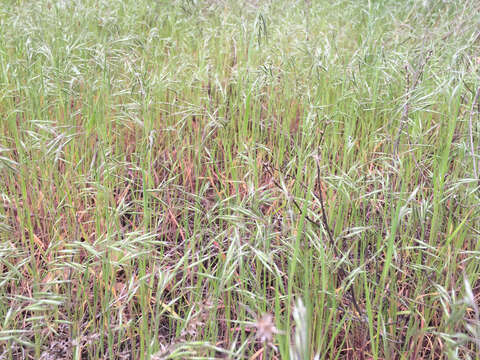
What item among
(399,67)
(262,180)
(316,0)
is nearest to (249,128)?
(262,180)

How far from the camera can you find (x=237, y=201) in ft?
4.95

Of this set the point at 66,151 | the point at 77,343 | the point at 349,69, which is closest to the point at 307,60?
the point at 349,69

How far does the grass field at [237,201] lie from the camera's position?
1.28 m

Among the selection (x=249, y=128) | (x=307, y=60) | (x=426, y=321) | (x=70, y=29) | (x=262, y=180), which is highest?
(x=70, y=29)

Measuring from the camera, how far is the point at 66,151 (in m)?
1.94

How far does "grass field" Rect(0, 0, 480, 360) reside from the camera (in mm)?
1283

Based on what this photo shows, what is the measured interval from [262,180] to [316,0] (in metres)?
2.55

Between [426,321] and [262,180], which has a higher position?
[262,180]

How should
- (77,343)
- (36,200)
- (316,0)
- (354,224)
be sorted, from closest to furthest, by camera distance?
(77,343)
(354,224)
(36,200)
(316,0)

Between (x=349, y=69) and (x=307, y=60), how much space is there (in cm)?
45

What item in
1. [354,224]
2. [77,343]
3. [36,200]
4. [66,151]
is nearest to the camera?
[77,343]

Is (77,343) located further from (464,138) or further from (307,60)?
(307,60)

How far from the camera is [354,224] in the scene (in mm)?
1668

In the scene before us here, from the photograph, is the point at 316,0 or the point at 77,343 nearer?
the point at 77,343
